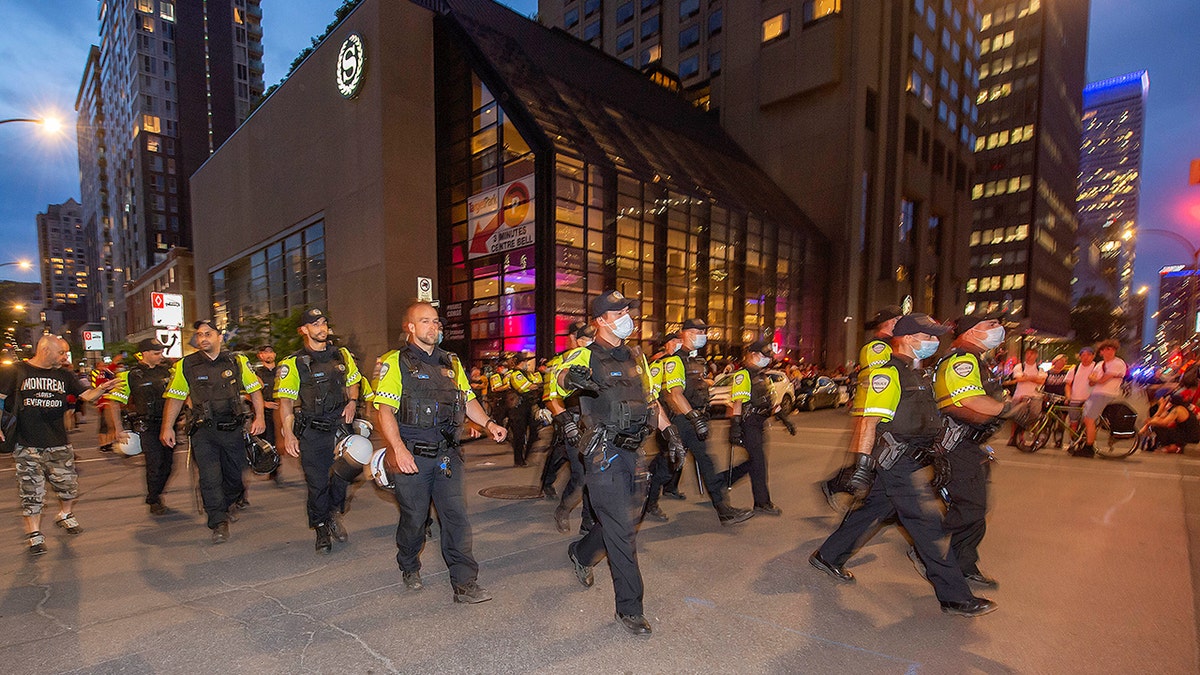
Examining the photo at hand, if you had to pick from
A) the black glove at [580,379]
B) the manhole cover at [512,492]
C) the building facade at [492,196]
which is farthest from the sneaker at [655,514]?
the building facade at [492,196]

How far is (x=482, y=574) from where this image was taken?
4223mm

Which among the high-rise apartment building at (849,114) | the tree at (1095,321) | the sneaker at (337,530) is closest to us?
the sneaker at (337,530)

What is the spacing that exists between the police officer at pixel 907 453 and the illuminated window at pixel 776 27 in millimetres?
29571

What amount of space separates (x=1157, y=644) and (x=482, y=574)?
14.1 ft

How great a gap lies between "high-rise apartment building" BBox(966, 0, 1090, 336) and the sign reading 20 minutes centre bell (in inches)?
2671

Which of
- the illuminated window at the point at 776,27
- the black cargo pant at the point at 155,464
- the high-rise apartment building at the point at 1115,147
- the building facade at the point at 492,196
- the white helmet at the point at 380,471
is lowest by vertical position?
the black cargo pant at the point at 155,464

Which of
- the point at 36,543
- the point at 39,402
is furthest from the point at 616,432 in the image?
the point at 39,402

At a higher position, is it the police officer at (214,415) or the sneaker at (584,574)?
the police officer at (214,415)

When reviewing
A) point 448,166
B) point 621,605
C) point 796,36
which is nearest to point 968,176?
point 796,36

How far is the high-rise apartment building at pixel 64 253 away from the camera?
142625 millimetres

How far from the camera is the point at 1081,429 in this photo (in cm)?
946

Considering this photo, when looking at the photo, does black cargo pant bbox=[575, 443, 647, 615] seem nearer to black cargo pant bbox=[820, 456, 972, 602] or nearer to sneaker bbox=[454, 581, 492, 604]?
sneaker bbox=[454, 581, 492, 604]

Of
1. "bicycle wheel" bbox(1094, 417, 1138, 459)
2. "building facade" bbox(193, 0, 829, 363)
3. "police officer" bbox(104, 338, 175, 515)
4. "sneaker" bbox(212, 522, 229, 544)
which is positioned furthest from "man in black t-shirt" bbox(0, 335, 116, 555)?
"bicycle wheel" bbox(1094, 417, 1138, 459)

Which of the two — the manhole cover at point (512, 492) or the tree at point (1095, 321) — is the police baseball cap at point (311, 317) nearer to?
the manhole cover at point (512, 492)
